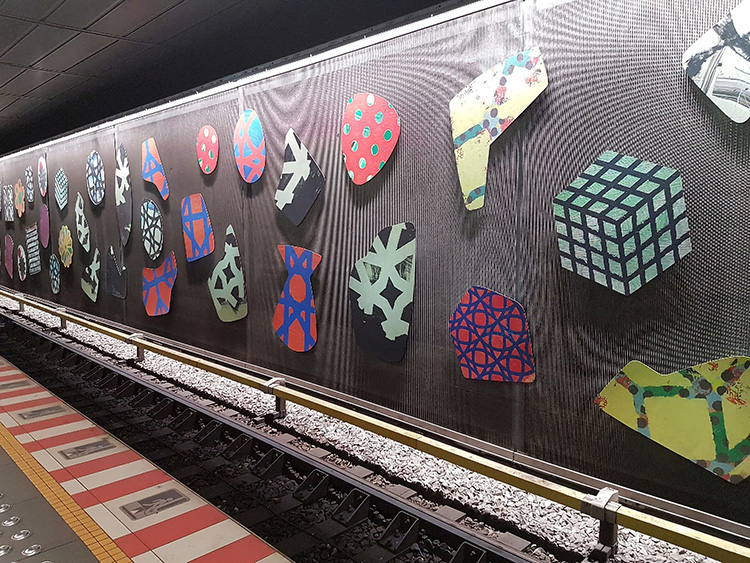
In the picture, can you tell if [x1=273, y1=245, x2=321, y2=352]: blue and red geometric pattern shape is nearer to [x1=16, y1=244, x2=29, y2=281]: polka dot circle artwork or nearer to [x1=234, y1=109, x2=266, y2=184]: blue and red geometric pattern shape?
[x1=234, y1=109, x2=266, y2=184]: blue and red geometric pattern shape

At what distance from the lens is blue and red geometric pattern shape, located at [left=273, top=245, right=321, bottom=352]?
364cm

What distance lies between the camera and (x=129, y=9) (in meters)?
3.40

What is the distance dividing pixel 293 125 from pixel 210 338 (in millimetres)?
1997

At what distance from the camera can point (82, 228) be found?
6.78 metres

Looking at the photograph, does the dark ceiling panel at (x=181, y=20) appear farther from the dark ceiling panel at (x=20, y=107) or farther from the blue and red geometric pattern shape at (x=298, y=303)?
the dark ceiling panel at (x=20, y=107)

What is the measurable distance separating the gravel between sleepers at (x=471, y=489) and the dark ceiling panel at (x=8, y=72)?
128 inches

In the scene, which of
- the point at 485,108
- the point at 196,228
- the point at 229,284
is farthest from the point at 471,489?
the point at 196,228

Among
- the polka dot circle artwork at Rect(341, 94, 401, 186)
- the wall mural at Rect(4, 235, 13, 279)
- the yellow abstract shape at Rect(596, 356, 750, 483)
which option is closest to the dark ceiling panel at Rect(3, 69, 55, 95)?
the polka dot circle artwork at Rect(341, 94, 401, 186)

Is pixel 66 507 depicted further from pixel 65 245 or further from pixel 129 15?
pixel 65 245

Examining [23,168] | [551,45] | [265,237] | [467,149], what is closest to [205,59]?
[265,237]

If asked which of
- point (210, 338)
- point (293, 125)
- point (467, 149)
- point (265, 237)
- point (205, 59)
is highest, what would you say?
point (205, 59)

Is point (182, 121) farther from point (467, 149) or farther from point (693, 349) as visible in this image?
point (693, 349)

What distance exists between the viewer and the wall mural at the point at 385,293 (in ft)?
9.84

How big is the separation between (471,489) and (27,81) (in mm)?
5416
